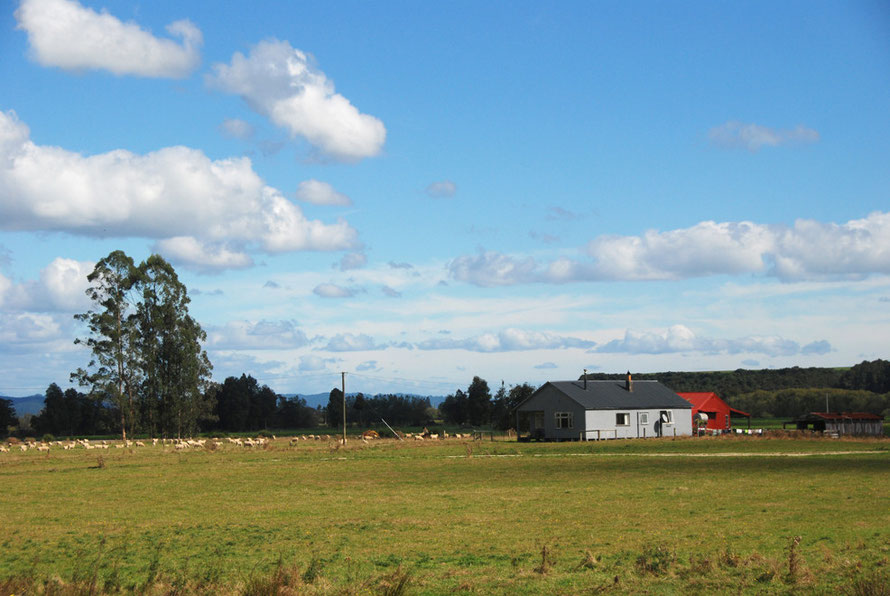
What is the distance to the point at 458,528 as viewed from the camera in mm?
19359

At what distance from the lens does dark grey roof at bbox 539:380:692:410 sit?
65.9 meters

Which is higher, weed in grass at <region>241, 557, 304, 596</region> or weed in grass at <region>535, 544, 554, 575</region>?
weed in grass at <region>241, 557, 304, 596</region>

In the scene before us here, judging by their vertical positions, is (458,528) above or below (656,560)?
below

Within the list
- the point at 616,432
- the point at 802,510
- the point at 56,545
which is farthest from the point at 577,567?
the point at 616,432

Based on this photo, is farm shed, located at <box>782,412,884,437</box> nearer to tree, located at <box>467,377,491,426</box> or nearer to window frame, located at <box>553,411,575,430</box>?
window frame, located at <box>553,411,575,430</box>

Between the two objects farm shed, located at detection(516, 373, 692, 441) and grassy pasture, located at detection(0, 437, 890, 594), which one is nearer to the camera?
grassy pasture, located at detection(0, 437, 890, 594)

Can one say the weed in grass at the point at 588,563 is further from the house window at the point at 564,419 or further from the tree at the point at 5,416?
the tree at the point at 5,416

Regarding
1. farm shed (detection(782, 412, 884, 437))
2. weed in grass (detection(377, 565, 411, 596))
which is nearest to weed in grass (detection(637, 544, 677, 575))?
weed in grass (detection(377, 565, 411, 596))

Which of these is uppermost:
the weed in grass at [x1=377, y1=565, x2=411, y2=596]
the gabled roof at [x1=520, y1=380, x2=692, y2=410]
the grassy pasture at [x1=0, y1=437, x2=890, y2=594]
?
the gabled roof at [x1=520, y1=380, x2=692, y2=410]

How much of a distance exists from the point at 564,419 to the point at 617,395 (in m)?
5.71

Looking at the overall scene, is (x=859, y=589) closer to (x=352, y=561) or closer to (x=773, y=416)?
(x=352, y=561)

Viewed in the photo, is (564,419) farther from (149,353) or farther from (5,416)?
(5,416)

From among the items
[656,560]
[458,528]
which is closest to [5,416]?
[458,528]

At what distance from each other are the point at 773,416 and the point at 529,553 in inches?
5312
